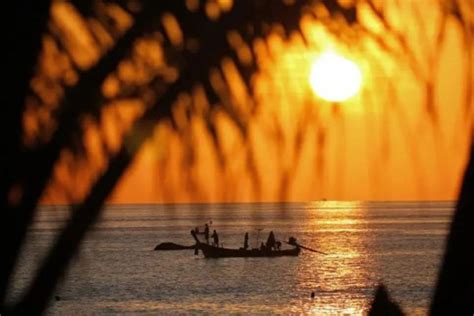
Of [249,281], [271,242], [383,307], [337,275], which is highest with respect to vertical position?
[271,242]

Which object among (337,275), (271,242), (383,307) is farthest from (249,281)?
(383,307)

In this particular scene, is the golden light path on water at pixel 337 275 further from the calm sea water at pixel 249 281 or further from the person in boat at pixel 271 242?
the person in boat at pixel 271 242

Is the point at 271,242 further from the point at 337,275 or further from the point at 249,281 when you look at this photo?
the point at 249,281

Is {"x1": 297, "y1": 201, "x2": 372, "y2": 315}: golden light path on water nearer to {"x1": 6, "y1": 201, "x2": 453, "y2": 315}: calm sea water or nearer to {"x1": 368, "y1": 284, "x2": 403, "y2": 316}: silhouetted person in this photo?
{"x1": 6, "y1": 201, "x2": 453, "y2": 315}: calm sea water

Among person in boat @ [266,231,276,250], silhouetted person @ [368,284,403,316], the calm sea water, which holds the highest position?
person in boat @ [266,231,276,250]

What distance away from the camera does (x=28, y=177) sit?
3.24m

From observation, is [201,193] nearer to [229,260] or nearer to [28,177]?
[28,177]

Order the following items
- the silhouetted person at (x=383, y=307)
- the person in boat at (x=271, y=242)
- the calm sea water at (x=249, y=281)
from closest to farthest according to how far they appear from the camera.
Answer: the silhouetted person at (x=383, y=307) < the calm sea water at (x=249, y=281) < the person in boat at (x=271, y=242)

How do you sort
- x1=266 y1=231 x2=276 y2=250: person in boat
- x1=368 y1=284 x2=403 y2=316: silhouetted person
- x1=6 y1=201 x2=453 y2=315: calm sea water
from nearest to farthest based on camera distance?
x1=368 y1=284 x2=403 y2=316: silhouetted person
x1=6 y1=201 x2=453 y2=315: calm sea water
x1=266 y1=231 x2=276 y2=250: person in boat

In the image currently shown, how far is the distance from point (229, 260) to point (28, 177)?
10005 cm

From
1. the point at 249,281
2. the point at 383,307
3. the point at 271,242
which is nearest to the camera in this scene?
the point at 383,307

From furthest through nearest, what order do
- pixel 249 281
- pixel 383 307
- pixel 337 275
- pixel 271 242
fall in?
pixel 271 242 → pixel 337 275 → pixel 249 281 → pixel 383 307

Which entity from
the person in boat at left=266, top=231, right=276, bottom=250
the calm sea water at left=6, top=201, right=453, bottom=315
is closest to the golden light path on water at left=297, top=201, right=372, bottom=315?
the calm sea water at left=6, top=201, right=453, bottom=315

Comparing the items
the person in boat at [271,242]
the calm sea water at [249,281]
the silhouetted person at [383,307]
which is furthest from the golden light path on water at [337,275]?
the silhouetted person at [383,307]
